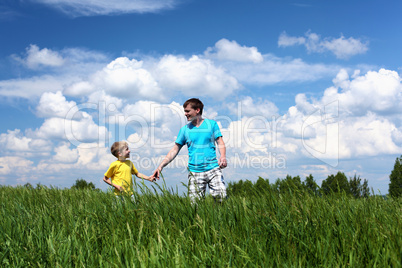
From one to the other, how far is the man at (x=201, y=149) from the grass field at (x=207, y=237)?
1.39 m

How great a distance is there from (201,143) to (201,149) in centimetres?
10

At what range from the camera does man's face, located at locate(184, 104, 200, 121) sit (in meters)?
5.79

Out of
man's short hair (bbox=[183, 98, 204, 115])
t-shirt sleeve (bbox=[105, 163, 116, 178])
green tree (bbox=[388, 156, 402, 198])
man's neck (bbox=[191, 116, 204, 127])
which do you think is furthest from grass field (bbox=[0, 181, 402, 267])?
green tree (bbox=[388, 156, 402, 198])

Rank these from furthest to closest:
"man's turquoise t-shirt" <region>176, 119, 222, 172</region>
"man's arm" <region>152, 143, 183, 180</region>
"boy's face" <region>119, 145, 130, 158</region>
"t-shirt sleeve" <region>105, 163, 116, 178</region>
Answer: "boy's face" <region>119, 145, 130, 158</region>, "t-shirt sleeve" <region>105, 163, 116, 178</region>, "man's arm" <region>152, 143, 183, 180</region>, "man's turquoise t-shirt" <region>176, 119, 222, 172</region>

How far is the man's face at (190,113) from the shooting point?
5.79m

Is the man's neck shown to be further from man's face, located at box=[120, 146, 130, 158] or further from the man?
man's face, located at box=[120, 146, 130, 158]

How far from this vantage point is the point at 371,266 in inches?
101

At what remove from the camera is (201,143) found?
5645 mm

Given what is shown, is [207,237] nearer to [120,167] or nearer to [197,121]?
[197,121]

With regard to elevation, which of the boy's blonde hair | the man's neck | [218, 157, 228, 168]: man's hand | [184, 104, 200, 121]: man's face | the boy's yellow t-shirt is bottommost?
A: the boy's yellow t-shirt

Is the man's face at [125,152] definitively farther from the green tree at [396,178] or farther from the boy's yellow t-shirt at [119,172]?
the green tree at [396,178]

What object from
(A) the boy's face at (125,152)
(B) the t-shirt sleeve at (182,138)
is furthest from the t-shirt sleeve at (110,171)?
(B) the t-shirt sleeve at (182,138)

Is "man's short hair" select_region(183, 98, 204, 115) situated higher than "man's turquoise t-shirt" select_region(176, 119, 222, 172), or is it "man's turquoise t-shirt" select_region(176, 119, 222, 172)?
"man's short hair" select_region(183, 98, 204, 115)

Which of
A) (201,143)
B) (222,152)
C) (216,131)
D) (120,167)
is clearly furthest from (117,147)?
(222,152)
